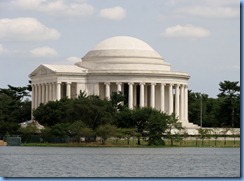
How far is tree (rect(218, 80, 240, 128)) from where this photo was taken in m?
162

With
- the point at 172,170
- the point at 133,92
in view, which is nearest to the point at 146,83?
the point at 133,92

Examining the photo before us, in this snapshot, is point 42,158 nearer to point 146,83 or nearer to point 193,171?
point 193,171

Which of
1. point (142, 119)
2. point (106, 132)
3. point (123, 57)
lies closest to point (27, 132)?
point (142, 119)

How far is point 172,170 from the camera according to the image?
70812 millimetres

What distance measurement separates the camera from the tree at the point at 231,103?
162500mm

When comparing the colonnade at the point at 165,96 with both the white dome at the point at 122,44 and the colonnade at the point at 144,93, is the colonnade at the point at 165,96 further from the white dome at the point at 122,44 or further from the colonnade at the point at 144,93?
the white dome at the point at 122,44

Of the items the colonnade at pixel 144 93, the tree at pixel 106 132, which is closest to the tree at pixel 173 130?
the tree at pixel 106 132

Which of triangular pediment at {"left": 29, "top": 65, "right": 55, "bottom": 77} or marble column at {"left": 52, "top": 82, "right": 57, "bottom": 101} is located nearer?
marble column at {"left": 52, "top": 82, "right": 57, "bottom": 101}

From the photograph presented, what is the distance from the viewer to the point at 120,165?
7625 centimetres

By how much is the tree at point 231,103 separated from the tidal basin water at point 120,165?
2576 inches

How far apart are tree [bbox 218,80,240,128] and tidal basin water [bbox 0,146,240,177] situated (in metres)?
65.4

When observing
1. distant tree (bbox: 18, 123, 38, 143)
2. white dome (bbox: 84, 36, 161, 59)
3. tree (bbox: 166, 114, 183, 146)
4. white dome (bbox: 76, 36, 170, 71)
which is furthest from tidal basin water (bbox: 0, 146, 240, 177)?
white dome (bbox: 84, 36, 161, 59)

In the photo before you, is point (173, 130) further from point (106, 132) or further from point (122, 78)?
point (106, 132)

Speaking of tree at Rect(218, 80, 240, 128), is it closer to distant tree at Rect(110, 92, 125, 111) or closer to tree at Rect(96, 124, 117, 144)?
distant tree at Rect(110, 92, 125, 111)
